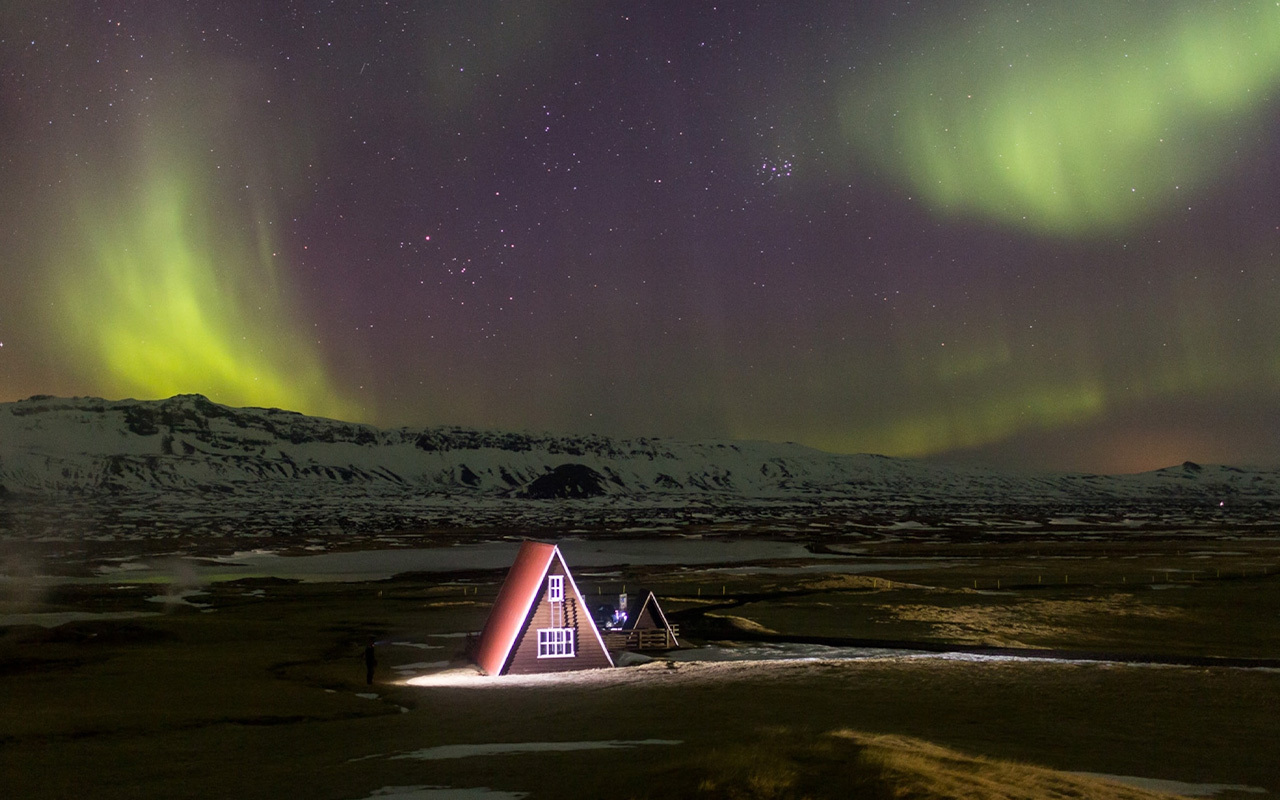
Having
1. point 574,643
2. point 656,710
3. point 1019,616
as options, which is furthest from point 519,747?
point 1019,616

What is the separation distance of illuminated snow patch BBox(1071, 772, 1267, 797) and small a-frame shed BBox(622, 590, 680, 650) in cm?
2138

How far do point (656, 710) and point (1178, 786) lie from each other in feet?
42.5

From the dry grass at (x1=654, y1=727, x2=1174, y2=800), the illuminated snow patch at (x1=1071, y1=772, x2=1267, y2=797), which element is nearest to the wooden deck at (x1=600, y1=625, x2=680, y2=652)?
the dry grass at (x1=654, y1=727, x2=1174, y2=800)

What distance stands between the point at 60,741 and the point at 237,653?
53.4ft

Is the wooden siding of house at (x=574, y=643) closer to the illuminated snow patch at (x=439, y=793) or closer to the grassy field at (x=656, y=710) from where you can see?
the grassy field at (x=656, y=710)

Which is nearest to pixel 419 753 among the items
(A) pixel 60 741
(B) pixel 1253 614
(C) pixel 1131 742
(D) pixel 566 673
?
(A) pixel 60 741

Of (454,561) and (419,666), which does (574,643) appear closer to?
(419,666)

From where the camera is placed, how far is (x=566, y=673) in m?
33.9

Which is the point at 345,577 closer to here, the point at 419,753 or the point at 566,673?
the point at 566,673

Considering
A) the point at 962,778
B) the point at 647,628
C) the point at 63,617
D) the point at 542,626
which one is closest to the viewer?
the point at 962,778

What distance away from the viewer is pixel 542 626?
112 feet

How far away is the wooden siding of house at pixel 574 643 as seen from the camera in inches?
1329

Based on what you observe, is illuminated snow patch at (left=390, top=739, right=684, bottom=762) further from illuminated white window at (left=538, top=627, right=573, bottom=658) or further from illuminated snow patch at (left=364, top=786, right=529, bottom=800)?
illuminated white window at (left=538, top=627, right=573, bottom=658)

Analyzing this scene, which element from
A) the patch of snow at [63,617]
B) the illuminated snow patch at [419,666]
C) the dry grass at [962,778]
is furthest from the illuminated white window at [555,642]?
the patch of snow at [63,617]
